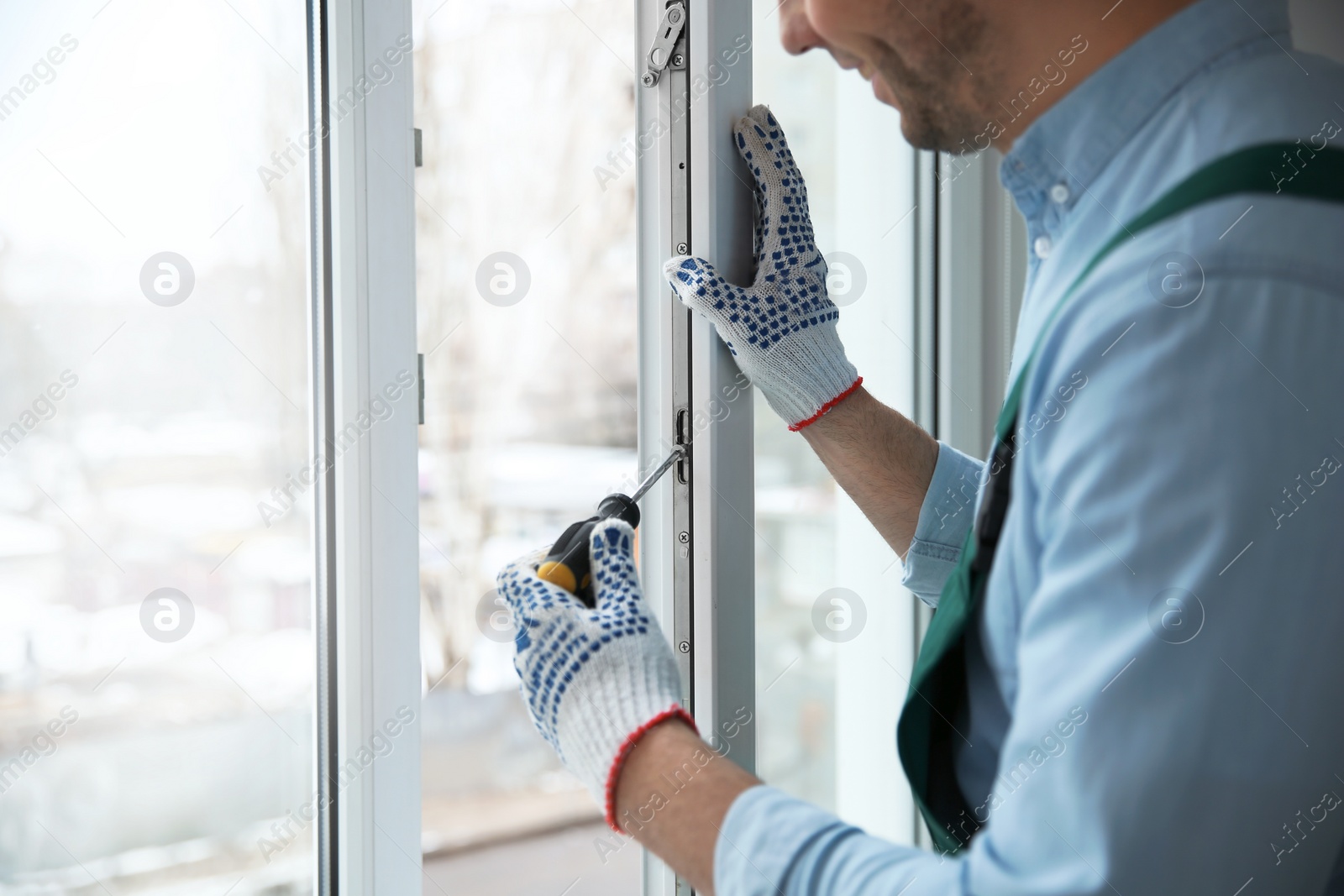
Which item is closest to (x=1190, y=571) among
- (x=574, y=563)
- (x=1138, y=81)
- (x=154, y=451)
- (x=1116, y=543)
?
(x=1116, y=543)

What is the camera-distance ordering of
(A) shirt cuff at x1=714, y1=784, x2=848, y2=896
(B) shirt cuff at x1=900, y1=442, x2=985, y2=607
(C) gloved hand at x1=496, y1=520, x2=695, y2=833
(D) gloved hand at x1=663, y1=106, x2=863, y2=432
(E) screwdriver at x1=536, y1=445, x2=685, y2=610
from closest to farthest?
1. (A) shirt cuff at x1=714, y1=784, x2=848, y2=896
2. (C) gloved hand at x1=496, y1=520, x2=695, y2=833
3. (E) screwdriver at x1=536, y1=445, x2=685, y2=610
4. (D) gloved hand at x1=663, y1=106, x2=863, y2=432
5. (B) shirt cuff at x1=900, y1=442, x2=985, y2=607

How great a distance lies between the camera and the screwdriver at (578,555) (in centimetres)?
76

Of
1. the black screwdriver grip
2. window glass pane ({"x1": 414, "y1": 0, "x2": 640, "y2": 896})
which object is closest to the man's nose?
window glass pane ({"x1": 414, "y1": 0, "x2": 640, "y2": 896})

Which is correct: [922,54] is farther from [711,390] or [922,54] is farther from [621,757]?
[621,757]

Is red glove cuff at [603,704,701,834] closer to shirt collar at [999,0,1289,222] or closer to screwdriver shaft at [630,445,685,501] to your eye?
screwdriver shaft at [630,445,685,501]

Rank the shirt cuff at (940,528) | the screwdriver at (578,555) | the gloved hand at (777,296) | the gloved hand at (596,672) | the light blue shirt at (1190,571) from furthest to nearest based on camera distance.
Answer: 1. the shirt cuff at (940,528)
2. the gloved hand at (777,296)
3. the screwdriver at (578,555)
4. the gloved hand at (596,672)
5. the light blue shirt at (1190,571)

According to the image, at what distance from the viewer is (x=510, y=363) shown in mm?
1085

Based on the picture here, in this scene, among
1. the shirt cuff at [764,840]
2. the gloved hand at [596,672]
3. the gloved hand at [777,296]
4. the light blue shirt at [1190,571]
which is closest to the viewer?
the light blue shirt at [1190,571]

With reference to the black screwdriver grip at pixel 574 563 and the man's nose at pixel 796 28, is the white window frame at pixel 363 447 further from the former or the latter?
the man's nose at pixel 796 28

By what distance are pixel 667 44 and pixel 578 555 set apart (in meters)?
0.52

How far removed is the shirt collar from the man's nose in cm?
23

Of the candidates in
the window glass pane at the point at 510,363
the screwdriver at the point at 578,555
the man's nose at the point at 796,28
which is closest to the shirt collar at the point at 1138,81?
the man's nose at the point at 796,28

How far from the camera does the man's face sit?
2.07ft

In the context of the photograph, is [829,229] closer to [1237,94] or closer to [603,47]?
[603,47]
